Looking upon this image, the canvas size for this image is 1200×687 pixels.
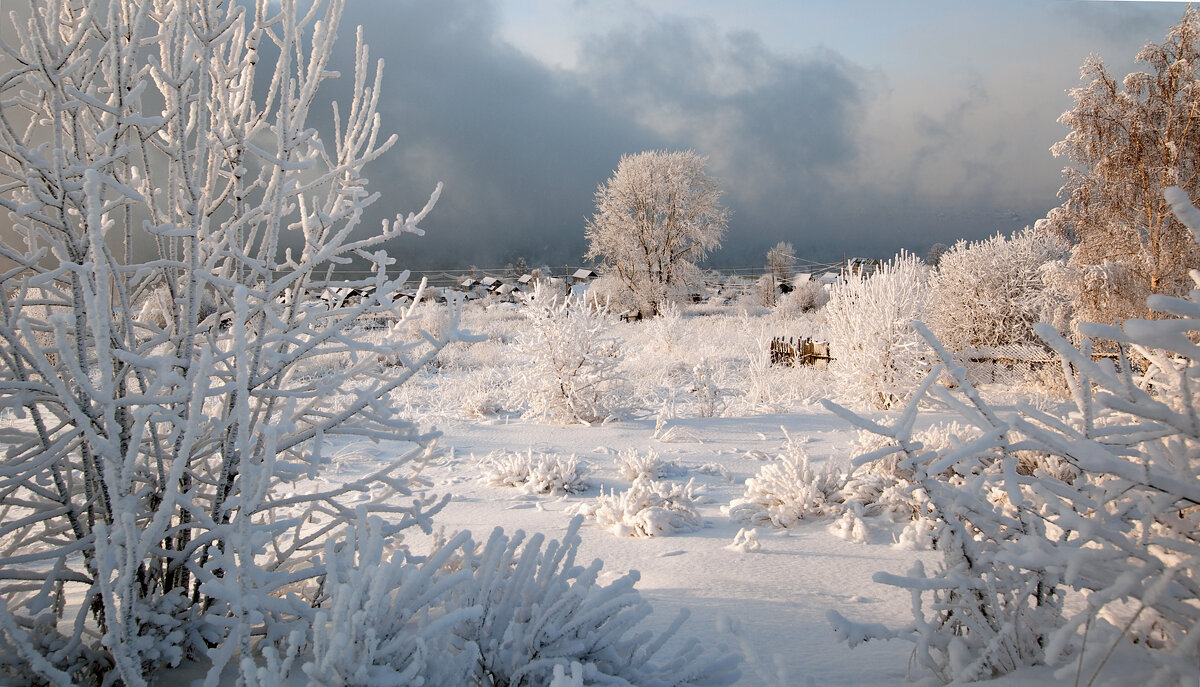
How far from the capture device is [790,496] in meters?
3.82

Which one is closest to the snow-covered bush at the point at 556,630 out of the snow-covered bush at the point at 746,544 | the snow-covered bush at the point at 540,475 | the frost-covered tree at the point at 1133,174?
the snow-covered bush at the point at 746,544

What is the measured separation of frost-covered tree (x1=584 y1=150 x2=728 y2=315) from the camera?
2858 centimetres

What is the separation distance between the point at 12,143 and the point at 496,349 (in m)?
12.9

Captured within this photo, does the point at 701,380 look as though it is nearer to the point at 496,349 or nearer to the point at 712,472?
the point at 712,472

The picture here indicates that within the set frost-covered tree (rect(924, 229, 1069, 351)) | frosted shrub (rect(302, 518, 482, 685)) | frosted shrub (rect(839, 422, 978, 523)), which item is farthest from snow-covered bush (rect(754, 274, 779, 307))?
frosted shrub (rect(302, 518, 482, 685))

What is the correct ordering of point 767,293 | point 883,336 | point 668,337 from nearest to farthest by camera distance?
1. point 883,336
2. point 668,337
3. point 767,293

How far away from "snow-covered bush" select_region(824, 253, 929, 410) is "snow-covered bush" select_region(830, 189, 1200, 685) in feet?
19.4

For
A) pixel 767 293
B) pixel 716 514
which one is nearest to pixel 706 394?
pixel 716 514

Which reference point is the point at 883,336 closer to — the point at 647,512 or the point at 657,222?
the point at 647,512

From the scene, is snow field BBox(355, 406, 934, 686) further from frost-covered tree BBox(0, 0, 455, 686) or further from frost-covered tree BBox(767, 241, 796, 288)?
frost-covered tree BBox(767, 241, 796, 288)

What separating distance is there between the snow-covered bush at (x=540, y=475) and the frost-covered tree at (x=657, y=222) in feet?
77.5

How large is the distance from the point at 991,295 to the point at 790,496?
11646 mm

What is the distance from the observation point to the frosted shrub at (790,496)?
375 cm

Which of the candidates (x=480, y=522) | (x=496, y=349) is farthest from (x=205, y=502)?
(x=496, y=349)
